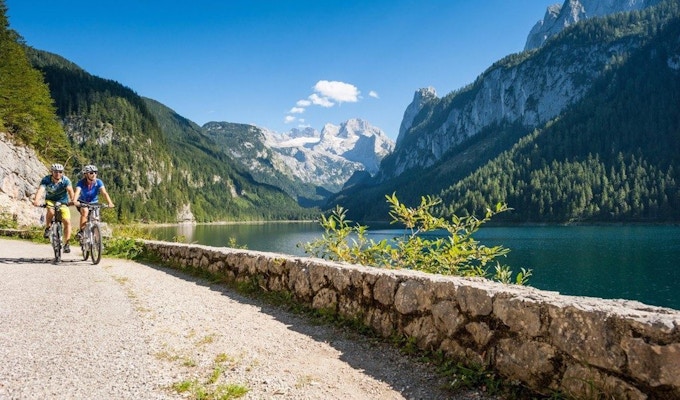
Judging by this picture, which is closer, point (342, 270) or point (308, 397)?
point (308, 397)

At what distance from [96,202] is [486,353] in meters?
12.1

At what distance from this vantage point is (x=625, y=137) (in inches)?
7530

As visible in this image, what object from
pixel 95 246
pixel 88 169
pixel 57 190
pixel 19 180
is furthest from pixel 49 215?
pixel 19 180

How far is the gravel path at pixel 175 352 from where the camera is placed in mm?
4078

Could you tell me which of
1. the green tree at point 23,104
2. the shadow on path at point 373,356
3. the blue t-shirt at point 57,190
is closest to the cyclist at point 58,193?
the blue t-shirt at point 57,190

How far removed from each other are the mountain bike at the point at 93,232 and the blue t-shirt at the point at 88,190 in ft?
0.94

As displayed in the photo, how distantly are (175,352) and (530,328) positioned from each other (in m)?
4.13

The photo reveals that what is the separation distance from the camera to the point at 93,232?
40.4 feet

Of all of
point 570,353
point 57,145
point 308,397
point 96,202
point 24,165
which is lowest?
point 308,397

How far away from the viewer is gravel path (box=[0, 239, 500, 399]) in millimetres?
4078

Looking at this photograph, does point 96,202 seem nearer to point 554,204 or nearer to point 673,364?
point 673,364

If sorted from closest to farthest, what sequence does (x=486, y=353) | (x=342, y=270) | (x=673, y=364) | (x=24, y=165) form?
(x=673, y=364), (x=486, y=353), (x=342, y=270), (x=24, y=165)

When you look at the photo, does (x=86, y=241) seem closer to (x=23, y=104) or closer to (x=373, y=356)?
(x=373, y=356)

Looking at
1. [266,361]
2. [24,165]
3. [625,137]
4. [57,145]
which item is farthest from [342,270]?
[625,137]
